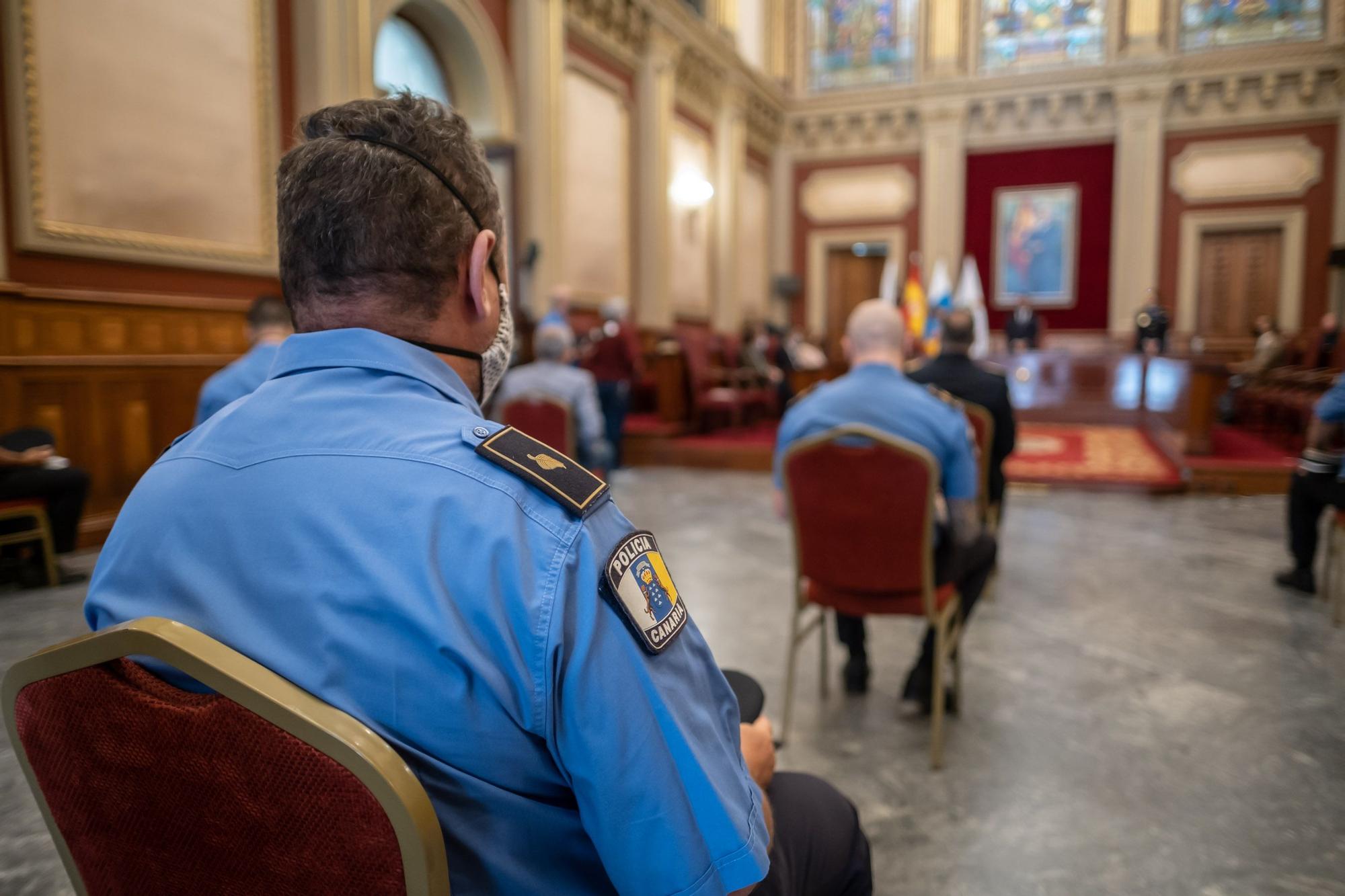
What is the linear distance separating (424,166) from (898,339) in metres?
2.00

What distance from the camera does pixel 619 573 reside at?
71cm

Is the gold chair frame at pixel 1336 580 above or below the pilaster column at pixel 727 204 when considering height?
below

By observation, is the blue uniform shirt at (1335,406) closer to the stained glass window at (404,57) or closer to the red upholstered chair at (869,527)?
the red upholstered chair at (869,527)

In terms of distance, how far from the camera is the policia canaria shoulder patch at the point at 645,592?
701 mm

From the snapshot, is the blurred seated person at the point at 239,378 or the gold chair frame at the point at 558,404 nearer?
the blurred seated person at the point at 239,378

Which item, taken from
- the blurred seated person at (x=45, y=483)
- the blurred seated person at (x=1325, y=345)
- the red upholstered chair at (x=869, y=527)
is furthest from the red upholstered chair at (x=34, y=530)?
the blurred seated person at (x=1325, y=345)

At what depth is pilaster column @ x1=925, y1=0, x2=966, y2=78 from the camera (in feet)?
44.5

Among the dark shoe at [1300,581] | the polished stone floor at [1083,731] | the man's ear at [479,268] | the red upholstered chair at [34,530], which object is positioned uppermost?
the man's ear at [479,268]

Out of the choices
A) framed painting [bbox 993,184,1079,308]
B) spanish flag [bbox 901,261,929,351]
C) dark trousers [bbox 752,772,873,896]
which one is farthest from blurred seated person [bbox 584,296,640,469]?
framed painting [bbox 993,184,1079,308]

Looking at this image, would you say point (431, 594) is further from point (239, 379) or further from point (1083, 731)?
point (239, 379)

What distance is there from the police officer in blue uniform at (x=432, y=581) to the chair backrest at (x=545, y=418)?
340cm

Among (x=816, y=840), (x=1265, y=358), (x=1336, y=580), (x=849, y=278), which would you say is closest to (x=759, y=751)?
(x=816, y=840)

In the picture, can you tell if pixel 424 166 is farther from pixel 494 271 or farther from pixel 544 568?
pixel 544 568

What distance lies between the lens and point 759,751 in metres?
1.06
